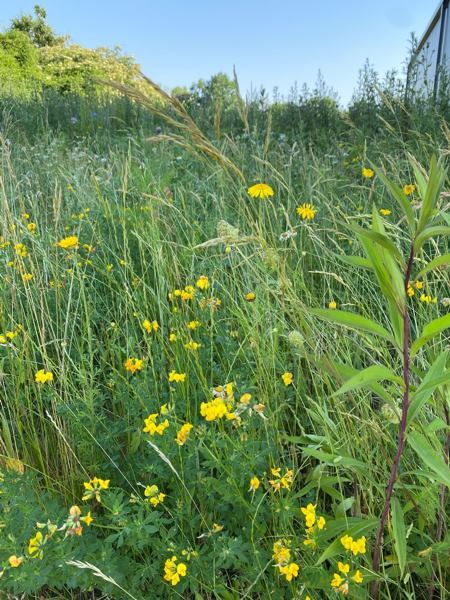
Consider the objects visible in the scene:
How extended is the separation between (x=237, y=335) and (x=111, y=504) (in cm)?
78

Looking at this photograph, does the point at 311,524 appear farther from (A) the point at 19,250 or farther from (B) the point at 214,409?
(A) the point at 19,250

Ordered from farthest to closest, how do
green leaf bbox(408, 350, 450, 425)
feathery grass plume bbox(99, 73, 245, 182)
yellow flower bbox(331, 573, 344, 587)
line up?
1. feathery grass plume bbox(99, 73, 245, 182)
2. yellow flower bbox(331, 573, 344, 587)
3. green leaf bbox(408, 350, 450, 425)

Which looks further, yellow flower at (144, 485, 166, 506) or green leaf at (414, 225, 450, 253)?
yellow flower at (144, 485, 166, 506)

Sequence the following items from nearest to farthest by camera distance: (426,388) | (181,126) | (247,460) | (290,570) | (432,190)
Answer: (432,190) → (426,388) → (290,570) → (247,460) → (181,126)

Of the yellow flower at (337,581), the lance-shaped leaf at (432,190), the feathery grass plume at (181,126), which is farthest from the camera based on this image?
the feathery grass plume at (181,126)

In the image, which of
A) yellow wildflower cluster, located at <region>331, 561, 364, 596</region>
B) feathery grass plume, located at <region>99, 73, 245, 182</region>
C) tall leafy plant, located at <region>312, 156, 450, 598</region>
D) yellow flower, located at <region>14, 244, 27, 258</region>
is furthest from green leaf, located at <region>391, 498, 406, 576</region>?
yellow flower, located at <region>14, 244, 27, 258</region>

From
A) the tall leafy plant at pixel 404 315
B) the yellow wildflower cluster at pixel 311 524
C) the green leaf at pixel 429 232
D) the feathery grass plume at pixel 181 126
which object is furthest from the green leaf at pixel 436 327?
the feathery grass plume at pixel 181 126

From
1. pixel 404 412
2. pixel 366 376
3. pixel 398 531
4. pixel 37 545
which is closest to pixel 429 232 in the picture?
pixel 366 376

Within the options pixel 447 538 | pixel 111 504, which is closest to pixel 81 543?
pixel 111 504

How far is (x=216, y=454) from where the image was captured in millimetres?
1329

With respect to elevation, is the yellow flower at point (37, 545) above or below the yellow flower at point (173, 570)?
above

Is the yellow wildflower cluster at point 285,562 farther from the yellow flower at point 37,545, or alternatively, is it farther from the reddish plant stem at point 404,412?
the yellow flower at point 37,545

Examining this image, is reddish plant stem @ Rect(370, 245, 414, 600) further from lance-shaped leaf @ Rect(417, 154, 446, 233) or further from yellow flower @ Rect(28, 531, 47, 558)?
yellow flower @ Rect(28, 531, 47, 558)

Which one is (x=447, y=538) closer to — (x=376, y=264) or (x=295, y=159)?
(x=376, y=264)
